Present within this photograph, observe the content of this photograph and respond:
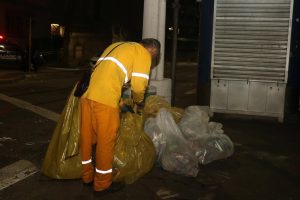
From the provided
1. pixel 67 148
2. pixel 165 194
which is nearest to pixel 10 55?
pixel 67 148

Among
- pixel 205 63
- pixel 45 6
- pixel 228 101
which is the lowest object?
pixel 228 101

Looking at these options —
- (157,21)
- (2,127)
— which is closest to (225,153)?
(157,21)

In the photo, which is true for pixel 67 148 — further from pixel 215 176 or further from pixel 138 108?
pixel 215 176

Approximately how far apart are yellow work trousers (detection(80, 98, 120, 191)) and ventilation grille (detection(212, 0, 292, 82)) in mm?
4583

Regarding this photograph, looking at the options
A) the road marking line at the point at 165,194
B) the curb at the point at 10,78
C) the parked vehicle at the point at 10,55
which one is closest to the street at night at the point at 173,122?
the road marking line at the point at 165,194

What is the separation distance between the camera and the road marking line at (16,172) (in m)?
4.91

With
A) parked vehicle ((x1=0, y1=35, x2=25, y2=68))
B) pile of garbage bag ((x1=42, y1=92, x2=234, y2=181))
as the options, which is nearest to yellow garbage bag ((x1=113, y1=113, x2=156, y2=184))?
pile of garbage bag ((x1=42, y1=92, x2=234, y2=181))

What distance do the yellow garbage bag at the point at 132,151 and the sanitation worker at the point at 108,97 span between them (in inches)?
11.0

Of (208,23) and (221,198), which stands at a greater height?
(208,23)

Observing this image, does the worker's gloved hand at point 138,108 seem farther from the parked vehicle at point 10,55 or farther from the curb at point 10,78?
the parked vehicle at point 10,55

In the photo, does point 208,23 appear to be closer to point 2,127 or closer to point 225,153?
point 225,153

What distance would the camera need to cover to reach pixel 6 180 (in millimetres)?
4949

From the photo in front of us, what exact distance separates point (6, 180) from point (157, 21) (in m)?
3.81

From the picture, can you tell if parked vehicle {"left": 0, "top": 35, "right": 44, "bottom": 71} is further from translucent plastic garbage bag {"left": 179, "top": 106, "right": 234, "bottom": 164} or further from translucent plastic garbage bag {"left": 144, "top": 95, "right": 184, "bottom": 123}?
translucent plastic garbage bag {"left": 179, "top": 106, "right": 234, "bottom": 164}
